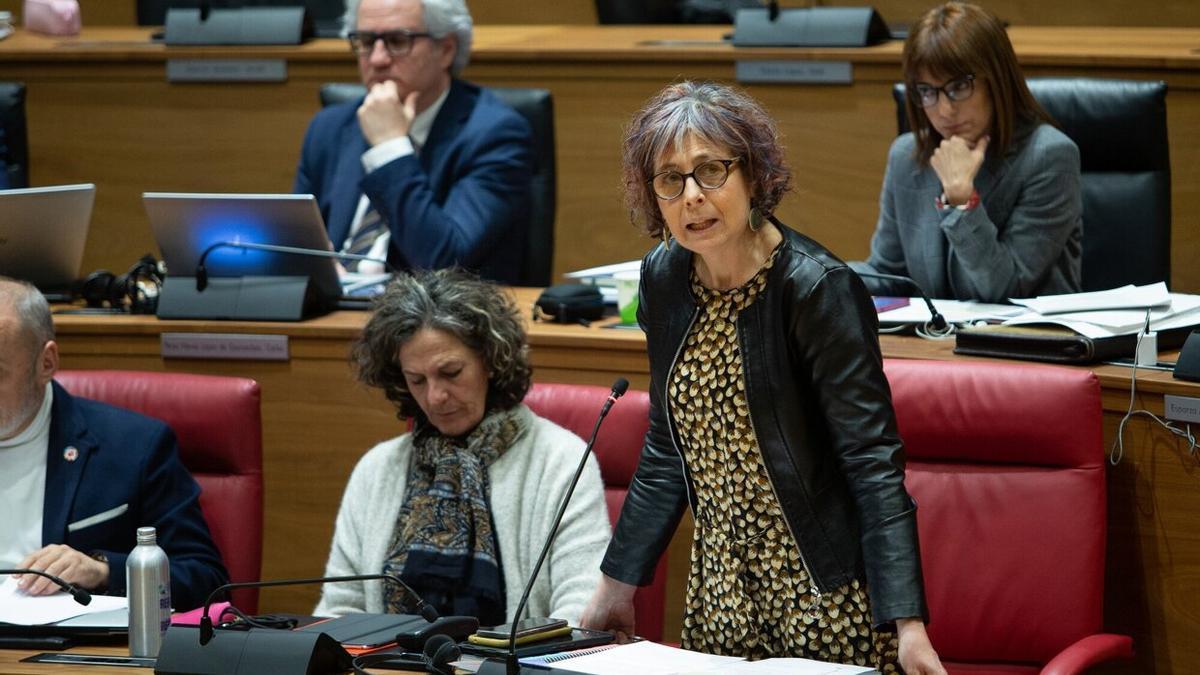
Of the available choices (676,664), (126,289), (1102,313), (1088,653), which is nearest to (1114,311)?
(1102,313)

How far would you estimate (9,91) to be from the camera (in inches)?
143

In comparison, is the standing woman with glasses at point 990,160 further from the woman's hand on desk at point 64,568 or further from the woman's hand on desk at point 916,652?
the woman's hand on desk at point 64,568

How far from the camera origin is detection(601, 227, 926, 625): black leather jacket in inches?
65.2

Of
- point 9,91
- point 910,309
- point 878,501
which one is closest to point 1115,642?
point 878,501

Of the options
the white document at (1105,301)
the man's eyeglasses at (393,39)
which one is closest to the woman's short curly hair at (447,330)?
the white document at (1105,301)

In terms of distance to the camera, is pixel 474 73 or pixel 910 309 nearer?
pixel 910 309

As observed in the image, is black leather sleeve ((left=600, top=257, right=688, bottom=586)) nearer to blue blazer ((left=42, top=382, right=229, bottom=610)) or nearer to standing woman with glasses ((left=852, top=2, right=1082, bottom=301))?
blue blazer ((left=42, top=382, right=229, bottom=610))

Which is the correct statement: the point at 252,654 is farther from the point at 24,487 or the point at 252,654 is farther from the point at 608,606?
the point at 24,487

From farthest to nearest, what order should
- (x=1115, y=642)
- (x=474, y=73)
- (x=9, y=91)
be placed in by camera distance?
(x=474, y=73) < (x=9, y=91) < (x=1115, y=642)

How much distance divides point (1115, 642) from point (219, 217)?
169cm

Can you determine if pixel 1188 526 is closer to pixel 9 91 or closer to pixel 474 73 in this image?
pixel 474 73

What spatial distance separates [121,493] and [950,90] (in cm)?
153

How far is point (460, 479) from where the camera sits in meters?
2.28

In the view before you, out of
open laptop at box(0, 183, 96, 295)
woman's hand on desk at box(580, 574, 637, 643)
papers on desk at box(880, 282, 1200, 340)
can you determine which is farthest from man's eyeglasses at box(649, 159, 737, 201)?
open laptop at box(0, 183, 96, 295)
